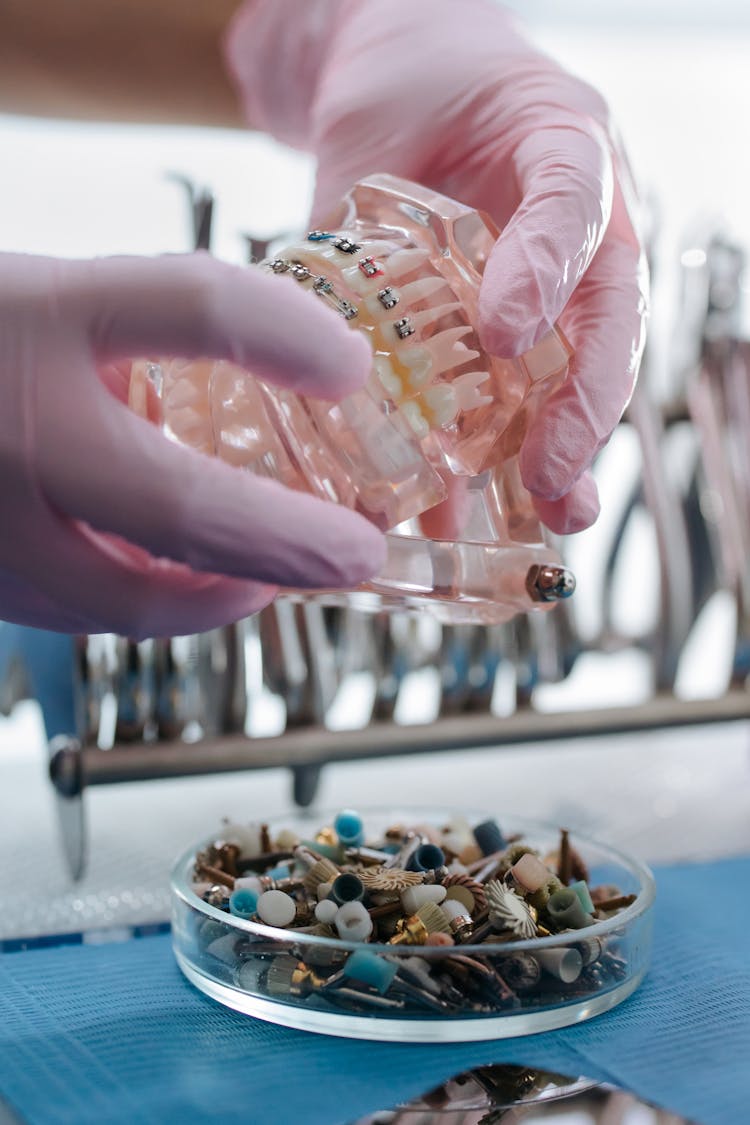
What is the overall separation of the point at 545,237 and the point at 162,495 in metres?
0.19

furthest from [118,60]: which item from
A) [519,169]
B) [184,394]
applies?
[184,394]

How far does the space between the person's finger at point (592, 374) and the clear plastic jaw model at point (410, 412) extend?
0.01 m

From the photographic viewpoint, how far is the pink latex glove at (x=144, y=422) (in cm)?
34

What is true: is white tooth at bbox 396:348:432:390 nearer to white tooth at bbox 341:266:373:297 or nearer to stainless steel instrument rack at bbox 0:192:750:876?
white tooth at bbox 341:266:373:297

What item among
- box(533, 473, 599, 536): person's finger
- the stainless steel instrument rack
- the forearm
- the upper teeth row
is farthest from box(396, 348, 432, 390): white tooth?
the forearm

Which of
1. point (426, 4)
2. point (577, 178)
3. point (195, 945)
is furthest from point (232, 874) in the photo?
point (426, 4)

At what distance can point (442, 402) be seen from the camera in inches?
15.3

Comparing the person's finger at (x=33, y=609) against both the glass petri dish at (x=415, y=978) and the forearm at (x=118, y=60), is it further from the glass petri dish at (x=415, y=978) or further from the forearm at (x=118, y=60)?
the forearm at (x=118, y=60)

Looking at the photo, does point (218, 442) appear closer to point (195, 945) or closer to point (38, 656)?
point (195, 945)

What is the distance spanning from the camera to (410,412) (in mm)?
388

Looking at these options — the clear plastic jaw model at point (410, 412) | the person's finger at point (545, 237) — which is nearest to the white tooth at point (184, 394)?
the clear plastic jaw model at point (410, 412)

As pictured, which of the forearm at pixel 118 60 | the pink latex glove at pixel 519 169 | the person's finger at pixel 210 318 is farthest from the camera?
the forearm at pixel 118 60

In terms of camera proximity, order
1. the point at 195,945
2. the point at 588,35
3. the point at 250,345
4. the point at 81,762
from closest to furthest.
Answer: the point at 250,345
the point at 195,945
the point at 81,762
the point at 588,35

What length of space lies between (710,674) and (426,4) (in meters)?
1.40
